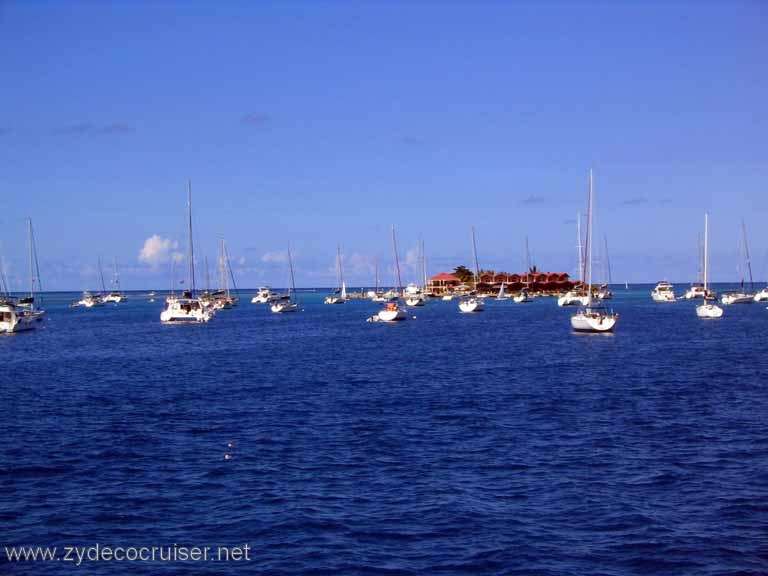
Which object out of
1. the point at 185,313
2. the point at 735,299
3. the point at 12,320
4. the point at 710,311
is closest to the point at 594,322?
the point at 710,311

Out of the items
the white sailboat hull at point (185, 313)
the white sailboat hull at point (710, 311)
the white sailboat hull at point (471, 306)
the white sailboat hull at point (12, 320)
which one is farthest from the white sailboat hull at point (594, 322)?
the white sailboat hull at point (12, 320)

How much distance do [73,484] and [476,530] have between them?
40.9 feet

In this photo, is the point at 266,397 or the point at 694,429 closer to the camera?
the point at 694,429

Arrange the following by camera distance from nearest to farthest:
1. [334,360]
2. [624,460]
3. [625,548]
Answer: [625,548] < [624,460] < [334,360]

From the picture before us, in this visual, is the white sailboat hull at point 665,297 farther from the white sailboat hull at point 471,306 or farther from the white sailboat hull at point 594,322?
the white sailboat hull at point 594,322

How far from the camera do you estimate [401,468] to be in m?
24.8

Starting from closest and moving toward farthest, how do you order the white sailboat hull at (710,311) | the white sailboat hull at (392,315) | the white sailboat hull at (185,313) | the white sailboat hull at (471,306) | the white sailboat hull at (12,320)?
1. the white sailboat hull at (12,320)
2. the white sailboat hull at (710,311)
3. the white sailboat hull at (185,313)
4. the white sailboat hull at (392,315)
5. the white sailboat hull at (471,306)

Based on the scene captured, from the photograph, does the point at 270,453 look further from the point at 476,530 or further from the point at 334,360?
the point at 334,360

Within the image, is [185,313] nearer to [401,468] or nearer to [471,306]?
[471,306]

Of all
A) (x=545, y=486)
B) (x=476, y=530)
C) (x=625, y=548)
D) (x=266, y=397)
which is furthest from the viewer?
(x=266, y=397)

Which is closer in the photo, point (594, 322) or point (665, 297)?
point (594, 322)

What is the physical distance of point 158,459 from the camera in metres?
26.5

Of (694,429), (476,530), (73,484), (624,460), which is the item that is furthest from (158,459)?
(694,429)

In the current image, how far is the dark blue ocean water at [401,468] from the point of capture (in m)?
18.1
